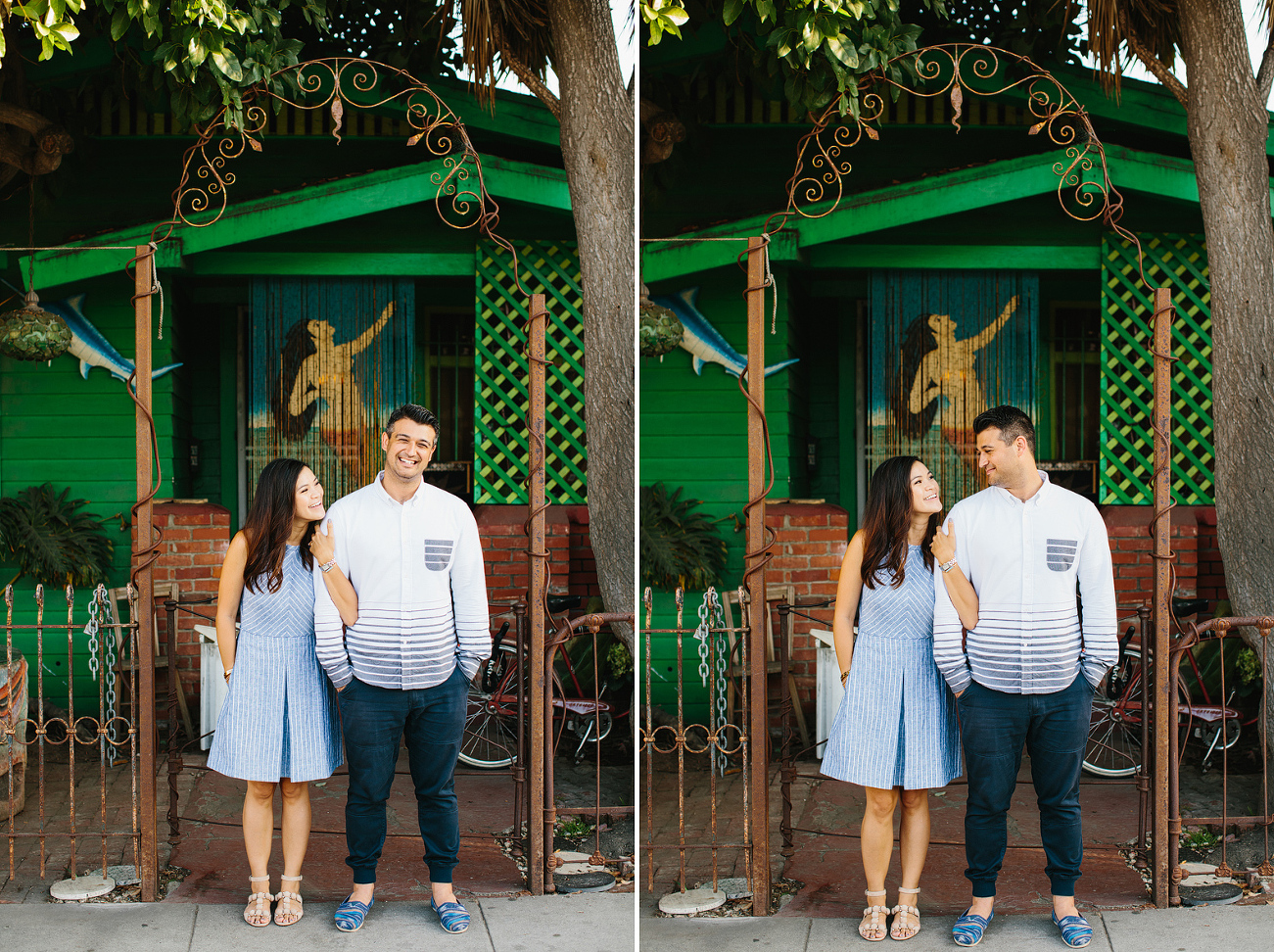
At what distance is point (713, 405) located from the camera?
6.85 metres

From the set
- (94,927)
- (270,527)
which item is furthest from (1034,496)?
(94,927)

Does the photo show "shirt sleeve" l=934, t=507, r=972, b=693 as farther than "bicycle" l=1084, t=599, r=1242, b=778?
No

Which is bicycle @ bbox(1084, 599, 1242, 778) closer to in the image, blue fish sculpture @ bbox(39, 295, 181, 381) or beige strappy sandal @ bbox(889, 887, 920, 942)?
beige strappy sandal @ bbox(889, 887, 920, 942)

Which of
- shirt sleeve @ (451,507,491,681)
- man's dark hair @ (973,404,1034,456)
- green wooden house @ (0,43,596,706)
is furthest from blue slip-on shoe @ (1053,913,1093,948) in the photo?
green wooden house @ (0,43,596,706)

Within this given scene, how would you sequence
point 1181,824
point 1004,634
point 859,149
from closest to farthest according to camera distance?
1. point 1004,634
2. point 1181,824
3. point 859,149

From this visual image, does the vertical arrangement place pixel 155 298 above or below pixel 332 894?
above

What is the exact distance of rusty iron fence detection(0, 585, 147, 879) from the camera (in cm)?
456

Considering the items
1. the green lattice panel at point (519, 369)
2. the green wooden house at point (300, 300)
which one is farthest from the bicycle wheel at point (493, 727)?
the green lattice panel at point (519, 369)

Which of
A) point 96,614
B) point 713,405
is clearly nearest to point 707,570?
point 713,405

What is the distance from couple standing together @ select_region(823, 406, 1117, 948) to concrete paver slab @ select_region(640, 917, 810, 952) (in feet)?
1.05

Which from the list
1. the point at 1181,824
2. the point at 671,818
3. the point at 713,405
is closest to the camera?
the point at 1181,824

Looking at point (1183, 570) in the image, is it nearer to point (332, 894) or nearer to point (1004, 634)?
point (1004, 634)

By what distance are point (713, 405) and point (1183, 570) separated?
2.99 m

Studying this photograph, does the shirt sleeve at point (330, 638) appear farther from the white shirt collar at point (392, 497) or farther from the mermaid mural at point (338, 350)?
the mermaid mural at point (338, 350)
